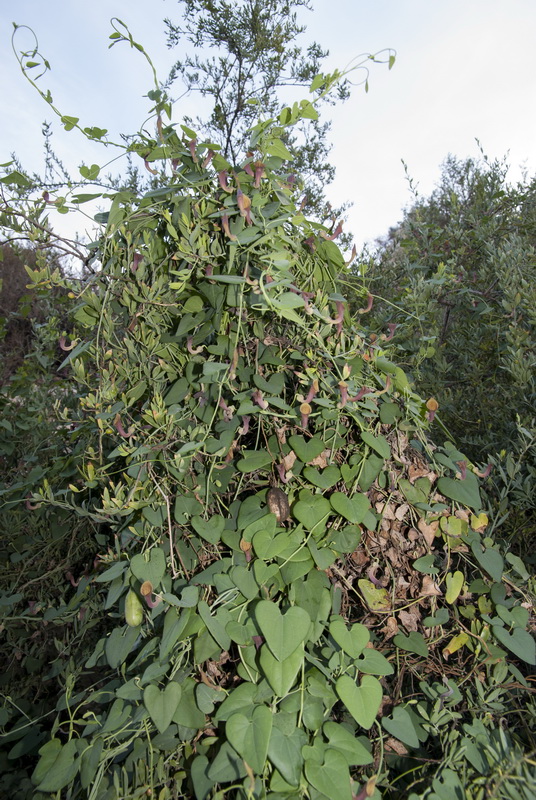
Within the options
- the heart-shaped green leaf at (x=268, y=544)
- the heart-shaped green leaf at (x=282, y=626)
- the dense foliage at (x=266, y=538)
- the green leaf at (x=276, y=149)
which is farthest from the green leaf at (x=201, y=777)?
the green leaf at (x=276, y=149)

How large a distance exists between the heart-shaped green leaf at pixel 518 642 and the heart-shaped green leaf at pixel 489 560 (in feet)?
0.30

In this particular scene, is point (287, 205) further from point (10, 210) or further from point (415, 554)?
point (415, 554)

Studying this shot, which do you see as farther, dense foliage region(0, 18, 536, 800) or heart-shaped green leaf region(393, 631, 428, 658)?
heart-shaped green leaf region(393, 631, 428, 658)

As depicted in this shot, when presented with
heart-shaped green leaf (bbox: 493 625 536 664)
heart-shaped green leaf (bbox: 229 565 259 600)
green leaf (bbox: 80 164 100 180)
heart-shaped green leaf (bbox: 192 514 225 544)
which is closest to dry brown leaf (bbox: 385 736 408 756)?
heart-shaped green leaf (bbox: 493 625 536 664)

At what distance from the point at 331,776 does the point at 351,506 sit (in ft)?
1.32

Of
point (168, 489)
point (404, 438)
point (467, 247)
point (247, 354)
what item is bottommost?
point (168, 489)

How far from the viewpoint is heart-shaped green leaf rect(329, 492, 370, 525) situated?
937 millimetres

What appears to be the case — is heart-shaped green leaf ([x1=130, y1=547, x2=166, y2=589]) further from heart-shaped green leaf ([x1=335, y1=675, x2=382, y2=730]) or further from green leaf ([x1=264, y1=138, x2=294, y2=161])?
green leaf ([x1=264, y1=138, x2=294, y2=161])

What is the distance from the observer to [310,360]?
39.4 inches

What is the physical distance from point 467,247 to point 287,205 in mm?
1641

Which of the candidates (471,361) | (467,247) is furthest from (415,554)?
(467,247)

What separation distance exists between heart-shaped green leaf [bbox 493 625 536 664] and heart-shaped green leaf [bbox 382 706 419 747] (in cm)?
23

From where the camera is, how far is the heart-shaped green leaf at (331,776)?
2.47ft

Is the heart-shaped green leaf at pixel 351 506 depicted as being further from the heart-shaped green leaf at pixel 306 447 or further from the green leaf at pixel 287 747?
the green leaf at pixel 287 747
